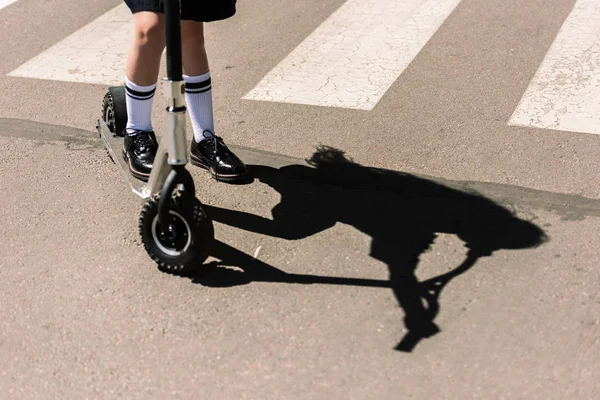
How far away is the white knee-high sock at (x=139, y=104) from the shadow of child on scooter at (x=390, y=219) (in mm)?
564

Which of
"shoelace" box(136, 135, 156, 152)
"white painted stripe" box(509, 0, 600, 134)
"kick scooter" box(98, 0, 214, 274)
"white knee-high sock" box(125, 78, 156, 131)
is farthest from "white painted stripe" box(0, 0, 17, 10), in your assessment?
"white painted stripe" box(509, 0, 600, 134)

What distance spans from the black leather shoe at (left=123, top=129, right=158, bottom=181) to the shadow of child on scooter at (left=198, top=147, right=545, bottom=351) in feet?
1.24

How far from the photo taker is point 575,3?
22.2ft

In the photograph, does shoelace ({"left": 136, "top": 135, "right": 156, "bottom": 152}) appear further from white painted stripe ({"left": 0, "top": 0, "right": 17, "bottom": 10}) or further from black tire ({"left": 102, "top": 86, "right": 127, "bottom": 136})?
white painted stripe ({"left": 0, "top": 0, "right": 17, "bottom": 10})

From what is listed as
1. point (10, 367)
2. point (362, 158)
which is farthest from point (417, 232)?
point (10, 367)

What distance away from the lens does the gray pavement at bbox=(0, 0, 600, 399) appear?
3.36 meters

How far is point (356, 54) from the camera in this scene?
611cm

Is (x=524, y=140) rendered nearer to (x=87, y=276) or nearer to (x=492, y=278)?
(x=492, y=278)

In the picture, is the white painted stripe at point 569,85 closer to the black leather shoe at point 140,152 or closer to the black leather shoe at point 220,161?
the black leather shoe at point 220,161

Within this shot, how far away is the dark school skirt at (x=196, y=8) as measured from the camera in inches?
160

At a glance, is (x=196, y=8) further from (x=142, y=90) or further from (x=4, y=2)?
(x=4, y=2)

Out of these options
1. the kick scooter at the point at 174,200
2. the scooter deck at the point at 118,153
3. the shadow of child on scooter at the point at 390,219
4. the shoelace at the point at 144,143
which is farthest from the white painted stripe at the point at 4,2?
the kick scooter at the point at 174,200

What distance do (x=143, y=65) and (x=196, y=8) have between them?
1.29 feet

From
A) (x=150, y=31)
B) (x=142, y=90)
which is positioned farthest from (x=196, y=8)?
(x=142, y=90)
